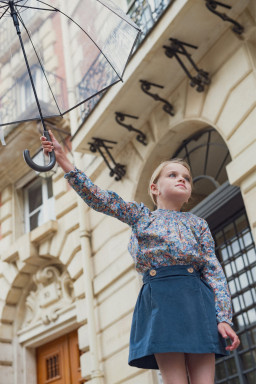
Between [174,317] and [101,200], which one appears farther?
[101,200]

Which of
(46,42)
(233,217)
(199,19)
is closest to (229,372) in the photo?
(233,217)

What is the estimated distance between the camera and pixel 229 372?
7.18 meters

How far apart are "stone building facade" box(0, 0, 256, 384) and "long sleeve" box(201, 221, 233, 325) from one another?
11.1 ft

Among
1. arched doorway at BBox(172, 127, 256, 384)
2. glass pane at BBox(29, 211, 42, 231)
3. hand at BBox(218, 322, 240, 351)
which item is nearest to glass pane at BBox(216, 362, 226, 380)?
arched doorway at BBox(172, 127, 256, 384)

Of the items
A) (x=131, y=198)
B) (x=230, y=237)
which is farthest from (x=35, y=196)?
(x=230, y=237)

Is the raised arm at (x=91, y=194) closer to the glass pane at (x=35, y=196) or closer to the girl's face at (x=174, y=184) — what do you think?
the girl's face at (x=174, y=184)

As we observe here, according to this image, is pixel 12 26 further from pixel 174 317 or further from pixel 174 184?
pixel 174 317

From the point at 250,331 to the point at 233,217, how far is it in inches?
62.3

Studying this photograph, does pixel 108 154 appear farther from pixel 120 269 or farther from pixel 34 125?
pixel 34 125

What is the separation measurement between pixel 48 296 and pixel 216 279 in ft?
25.9

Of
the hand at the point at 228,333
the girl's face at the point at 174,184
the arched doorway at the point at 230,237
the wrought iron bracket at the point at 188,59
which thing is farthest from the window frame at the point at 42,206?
the hand at the point at 228,333

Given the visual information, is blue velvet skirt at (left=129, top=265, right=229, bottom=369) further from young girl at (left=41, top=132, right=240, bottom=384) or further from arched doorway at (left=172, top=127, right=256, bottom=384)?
arched doorway at (left=172, top=127, right=256, bottom=384)

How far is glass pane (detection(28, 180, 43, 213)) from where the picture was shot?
1195 cm

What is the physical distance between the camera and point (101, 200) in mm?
2902
